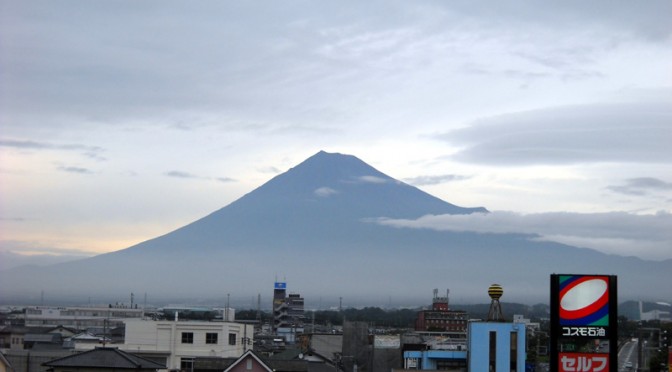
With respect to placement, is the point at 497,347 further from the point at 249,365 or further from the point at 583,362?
the point at 583,362

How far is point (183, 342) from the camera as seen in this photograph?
176ft

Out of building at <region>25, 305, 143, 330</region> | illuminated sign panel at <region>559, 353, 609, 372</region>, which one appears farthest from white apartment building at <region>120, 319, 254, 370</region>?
building at <region>25, 305, 143, 330</region>

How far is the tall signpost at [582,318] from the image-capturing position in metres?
27.7

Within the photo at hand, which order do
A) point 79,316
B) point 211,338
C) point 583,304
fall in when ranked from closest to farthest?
point 583,304
point 211,338
point 79,316

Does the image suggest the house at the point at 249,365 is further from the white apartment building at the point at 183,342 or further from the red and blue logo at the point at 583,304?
the red and blue logo at the point at 583,304

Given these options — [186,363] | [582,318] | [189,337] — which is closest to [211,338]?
[189,337]

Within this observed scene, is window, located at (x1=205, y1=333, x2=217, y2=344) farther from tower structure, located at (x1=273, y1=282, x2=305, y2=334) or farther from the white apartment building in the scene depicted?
tower structure, located at (x1=273, y1=282, x2=305, y2=334)

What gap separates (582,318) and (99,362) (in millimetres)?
18318

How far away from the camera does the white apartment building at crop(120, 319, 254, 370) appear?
2084 inches

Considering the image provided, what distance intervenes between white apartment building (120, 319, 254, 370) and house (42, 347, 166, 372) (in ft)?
45.6

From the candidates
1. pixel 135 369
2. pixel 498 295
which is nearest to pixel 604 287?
pixel 135 369

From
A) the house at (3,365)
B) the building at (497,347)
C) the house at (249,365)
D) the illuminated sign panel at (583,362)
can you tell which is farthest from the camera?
the building at (497,347)

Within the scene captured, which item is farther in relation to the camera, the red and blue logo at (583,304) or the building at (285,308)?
the building at (285,308)


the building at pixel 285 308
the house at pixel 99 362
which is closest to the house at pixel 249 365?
the house at pixel 99 362
